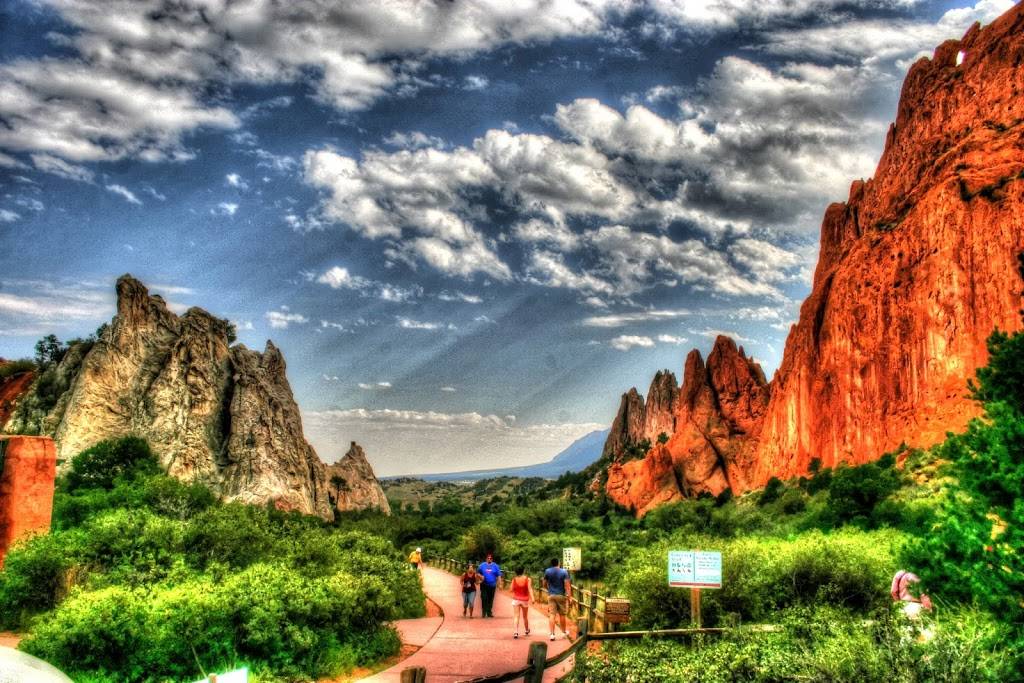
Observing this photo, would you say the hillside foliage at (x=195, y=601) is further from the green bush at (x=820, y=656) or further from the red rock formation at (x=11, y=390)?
the red rock formation at (x=11, y=390)

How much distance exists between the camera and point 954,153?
53.8 m

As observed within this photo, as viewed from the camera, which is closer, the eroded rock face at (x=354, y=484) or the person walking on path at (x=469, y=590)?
the person walking on path at (x=469, y=590)

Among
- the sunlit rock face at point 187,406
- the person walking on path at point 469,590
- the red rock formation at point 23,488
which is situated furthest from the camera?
the sunlit rock face at point 187,406

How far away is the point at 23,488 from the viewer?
58.2ft

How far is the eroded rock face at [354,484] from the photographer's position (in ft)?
239

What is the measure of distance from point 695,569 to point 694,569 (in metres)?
0.02

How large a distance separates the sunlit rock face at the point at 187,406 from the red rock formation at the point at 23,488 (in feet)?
96.3

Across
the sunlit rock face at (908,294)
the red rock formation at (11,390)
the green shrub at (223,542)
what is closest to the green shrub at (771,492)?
the sunlit rock face at (908,294)

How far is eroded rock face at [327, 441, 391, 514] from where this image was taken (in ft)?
239

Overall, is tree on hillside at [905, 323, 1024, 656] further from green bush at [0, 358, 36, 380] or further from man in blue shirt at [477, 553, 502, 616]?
green bush at [0, 358, 36, 380]

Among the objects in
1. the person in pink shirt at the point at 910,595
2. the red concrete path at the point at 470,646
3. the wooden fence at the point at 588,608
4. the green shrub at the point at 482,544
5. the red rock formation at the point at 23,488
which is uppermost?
the red rock formation at the point at 23,488

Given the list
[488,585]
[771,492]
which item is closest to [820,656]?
[488,585]

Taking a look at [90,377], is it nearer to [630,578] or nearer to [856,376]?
[630,578]

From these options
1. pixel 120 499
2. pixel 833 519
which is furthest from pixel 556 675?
pixel 833 519
